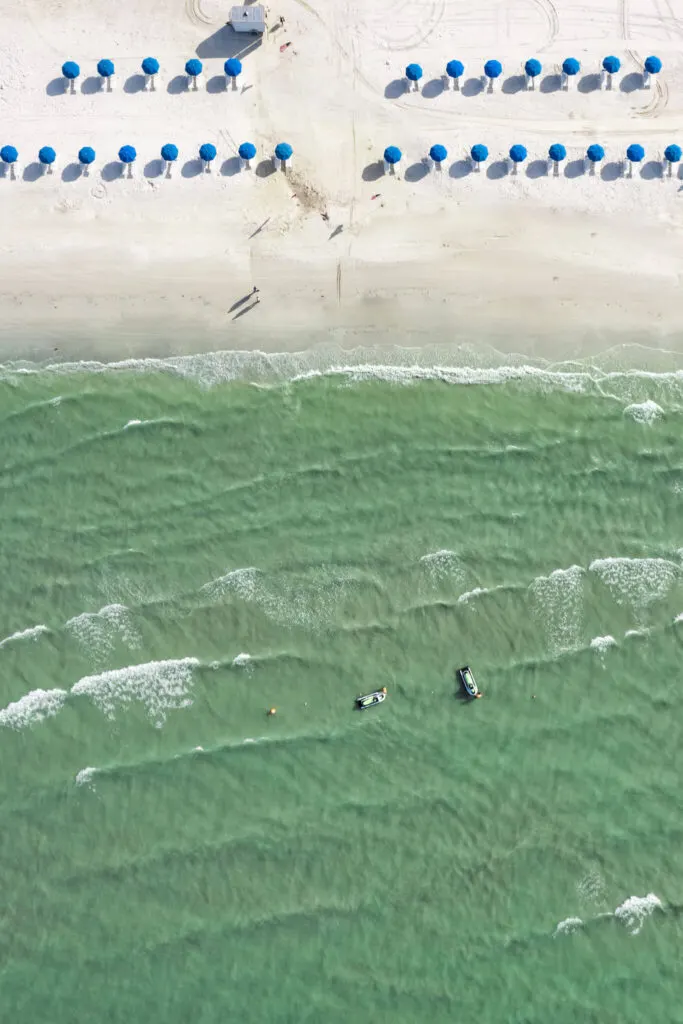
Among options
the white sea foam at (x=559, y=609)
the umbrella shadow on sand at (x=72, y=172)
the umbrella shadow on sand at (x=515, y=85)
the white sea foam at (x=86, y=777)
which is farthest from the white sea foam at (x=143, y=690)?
the umbrella shadow on sand at (x=515, y=85)

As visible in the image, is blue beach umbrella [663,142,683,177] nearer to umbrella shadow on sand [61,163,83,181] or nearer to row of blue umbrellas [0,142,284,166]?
row of blue umbrellas [0,142,284,166]

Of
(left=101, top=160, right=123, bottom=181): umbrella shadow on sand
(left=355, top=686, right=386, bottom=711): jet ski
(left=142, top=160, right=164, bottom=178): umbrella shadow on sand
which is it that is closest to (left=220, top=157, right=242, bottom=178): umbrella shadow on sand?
(left=142, top=160, right=164, bottom=178): umbrella shadow on sand

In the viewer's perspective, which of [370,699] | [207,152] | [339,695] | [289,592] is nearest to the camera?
[370,699]

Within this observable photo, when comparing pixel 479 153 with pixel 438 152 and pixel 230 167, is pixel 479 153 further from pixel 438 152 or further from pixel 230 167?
pixel 230 167

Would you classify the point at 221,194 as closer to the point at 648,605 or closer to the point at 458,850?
the point at 648,605

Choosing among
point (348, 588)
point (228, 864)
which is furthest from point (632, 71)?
point (228, 864)

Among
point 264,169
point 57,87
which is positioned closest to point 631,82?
point 264,169
